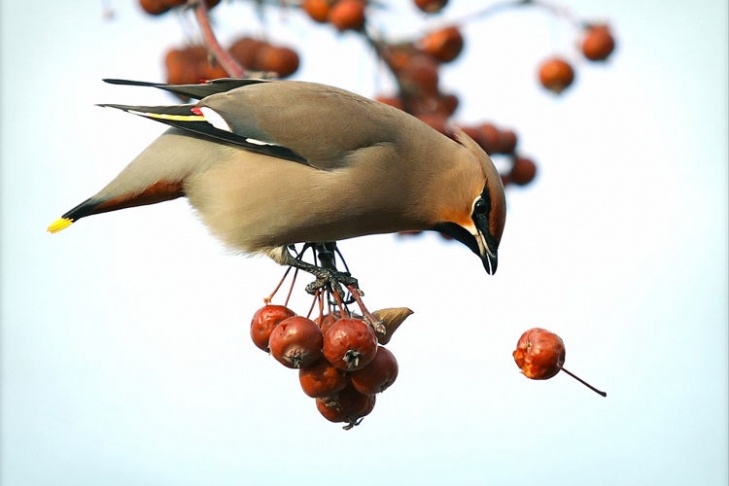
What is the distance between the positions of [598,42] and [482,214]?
151cm

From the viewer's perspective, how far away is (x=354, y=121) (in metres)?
3.85

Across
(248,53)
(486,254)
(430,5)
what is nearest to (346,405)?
(486,254)

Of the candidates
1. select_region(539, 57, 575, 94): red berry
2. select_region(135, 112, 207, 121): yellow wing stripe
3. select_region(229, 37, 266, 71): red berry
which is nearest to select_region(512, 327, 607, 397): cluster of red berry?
select_region(135, 112, 207, 121): yellow wing stripe

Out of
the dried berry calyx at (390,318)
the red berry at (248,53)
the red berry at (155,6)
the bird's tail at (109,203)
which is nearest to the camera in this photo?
the dried berry calyx at (390,318)

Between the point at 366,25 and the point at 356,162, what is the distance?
75cm

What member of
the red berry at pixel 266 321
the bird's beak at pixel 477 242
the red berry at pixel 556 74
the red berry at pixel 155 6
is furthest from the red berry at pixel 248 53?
the red berry at pixel 266 321

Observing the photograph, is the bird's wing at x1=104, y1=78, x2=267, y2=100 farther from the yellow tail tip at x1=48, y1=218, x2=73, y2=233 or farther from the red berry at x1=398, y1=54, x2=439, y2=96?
the red berry at x1=398, y1=54, x2=439, y2=96

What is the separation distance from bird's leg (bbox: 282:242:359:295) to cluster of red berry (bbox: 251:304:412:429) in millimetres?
96

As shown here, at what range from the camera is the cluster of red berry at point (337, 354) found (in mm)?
3018

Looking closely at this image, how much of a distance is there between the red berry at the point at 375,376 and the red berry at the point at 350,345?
0.17ft

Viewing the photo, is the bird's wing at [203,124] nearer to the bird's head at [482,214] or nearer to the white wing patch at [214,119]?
the white wing patch at [214,119]

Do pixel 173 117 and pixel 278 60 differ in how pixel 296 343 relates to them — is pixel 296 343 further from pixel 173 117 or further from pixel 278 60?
pixel 278 60

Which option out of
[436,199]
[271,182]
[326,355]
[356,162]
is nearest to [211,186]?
[271,182]

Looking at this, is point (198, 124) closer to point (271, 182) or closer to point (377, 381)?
point (271, 182)
